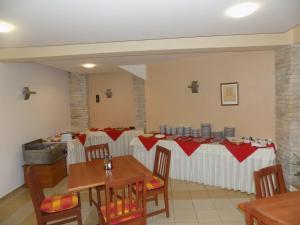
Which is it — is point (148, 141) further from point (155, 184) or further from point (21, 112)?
point (21, 112)

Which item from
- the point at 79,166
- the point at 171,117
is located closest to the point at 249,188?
the point at 171,117

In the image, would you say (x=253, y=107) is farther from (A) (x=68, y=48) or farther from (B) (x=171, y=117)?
(A) (x=68, y=48)

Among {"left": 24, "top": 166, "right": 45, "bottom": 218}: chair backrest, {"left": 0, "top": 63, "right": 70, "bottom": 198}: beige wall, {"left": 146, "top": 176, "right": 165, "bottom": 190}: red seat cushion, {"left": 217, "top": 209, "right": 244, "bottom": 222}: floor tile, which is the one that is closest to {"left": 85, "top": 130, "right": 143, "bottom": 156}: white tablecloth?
{"left": 0, "top": 63, "right": 70, "bottom": 198}: beige wall

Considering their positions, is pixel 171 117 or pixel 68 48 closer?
pixel 68 48

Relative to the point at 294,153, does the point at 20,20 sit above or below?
above

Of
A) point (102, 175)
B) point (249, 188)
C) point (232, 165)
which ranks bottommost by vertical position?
point (249, 188)

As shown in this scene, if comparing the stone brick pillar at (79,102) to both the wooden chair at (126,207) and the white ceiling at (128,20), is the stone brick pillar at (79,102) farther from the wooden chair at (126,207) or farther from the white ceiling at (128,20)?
the wooden chair at (126,207)

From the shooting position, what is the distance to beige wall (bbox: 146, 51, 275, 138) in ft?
12.6

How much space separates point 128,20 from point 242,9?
1.15 meters

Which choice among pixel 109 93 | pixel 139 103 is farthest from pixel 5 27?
pixel 109 93

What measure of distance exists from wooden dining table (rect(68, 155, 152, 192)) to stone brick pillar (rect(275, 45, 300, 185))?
2.12 meters

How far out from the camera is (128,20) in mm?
2410

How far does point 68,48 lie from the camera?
3291 mm

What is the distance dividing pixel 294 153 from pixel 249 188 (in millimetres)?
848
